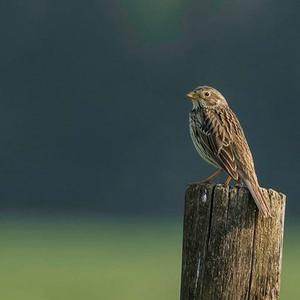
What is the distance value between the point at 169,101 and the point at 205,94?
45998 mm

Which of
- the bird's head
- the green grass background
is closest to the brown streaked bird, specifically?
the bird's head

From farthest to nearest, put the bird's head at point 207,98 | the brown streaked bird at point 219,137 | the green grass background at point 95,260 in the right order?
the green grass background at point 95,260 → the bird's head at point 207,98 → the brown streaked bird at point 219,137

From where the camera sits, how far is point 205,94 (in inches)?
352

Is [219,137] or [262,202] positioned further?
[219,137]

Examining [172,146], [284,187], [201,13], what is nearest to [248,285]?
[284,187]

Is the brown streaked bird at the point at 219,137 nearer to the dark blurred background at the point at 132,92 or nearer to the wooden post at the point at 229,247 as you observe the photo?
the wooden post at the point at 229,247

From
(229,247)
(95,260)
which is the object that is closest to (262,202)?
(229,247)

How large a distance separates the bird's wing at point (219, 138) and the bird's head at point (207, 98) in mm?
141

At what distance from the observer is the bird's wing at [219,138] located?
7.91m

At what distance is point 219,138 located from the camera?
823 cm

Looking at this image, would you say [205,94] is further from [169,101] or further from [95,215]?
[169,101]

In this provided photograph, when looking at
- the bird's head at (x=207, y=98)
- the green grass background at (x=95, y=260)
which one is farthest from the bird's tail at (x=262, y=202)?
the green grass background at (x=95, y=260)

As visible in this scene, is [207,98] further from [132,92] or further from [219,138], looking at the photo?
[132,92]

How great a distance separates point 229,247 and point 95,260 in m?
15.5
